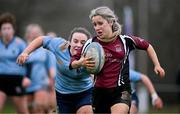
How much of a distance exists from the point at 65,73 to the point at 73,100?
16.1 inches

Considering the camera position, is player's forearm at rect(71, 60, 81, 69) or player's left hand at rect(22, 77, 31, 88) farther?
player's left hand at rect(22, 77, 31, 88)

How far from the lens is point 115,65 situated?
28.5 feet

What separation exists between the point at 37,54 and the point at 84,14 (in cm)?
1011

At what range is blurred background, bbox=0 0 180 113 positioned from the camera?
2311 cm

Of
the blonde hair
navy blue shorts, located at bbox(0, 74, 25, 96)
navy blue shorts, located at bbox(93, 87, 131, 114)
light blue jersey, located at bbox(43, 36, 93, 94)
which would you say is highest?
the blonde hair

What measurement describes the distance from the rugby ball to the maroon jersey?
0.17m

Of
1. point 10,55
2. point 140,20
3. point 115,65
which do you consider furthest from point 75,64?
point 140,20

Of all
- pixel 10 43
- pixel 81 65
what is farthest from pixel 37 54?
pixel 81 65

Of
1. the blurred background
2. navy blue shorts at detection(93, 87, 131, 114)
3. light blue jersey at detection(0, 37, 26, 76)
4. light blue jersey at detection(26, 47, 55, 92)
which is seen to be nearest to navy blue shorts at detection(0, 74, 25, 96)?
light blue jersey at detection(0, 37, 26, 76)

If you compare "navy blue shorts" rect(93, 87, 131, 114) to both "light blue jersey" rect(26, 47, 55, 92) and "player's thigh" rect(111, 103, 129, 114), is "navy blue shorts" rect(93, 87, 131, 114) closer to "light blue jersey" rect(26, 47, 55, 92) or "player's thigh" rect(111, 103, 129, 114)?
"player's thigh" rect(111, 103, 129, 114)

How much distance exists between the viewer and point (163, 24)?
79.3 ft

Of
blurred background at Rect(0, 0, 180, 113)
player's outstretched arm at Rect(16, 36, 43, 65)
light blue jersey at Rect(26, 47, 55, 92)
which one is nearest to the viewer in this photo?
player's outstretched arm at Rect(16, 36, 43, 65)

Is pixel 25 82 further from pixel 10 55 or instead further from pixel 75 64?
pixel 75 64

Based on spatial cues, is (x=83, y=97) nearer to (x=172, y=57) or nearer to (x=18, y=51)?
(x=18, y=51)
